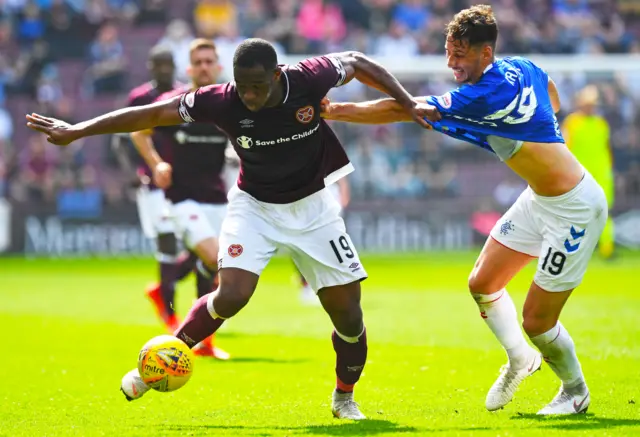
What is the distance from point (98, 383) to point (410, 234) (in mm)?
15734

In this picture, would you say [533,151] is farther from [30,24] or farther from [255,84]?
[30,24]

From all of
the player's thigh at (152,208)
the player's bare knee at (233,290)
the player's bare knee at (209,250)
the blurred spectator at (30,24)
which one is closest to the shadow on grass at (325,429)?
the player's bare knee at (233,290)

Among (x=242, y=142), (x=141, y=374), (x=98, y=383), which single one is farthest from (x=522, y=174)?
(x=98, y=383)

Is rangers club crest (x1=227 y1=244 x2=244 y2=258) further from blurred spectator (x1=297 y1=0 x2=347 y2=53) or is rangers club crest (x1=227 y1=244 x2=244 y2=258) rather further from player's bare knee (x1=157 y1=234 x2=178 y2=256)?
blurred spectator (x1=297 y1=0 x2=347 y2=53)

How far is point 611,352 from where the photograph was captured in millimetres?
9523

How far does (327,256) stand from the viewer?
682 cm

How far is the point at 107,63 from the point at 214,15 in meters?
3.35

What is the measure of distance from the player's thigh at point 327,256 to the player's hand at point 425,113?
2.94ft

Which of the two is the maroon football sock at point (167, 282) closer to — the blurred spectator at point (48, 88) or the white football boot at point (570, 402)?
the white football boot at point (570, 402)

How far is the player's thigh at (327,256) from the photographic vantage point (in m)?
6.82

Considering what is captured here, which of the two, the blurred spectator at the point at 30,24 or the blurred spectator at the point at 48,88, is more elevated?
the blurred spectator at the point at 30,24

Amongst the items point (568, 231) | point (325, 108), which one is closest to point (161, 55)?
point (325, 108)

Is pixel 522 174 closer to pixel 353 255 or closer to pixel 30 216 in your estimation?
pixel 353 255

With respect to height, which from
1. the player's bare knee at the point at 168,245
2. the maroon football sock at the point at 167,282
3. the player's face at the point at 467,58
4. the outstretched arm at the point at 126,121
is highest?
the player's face at the point at 467,58
